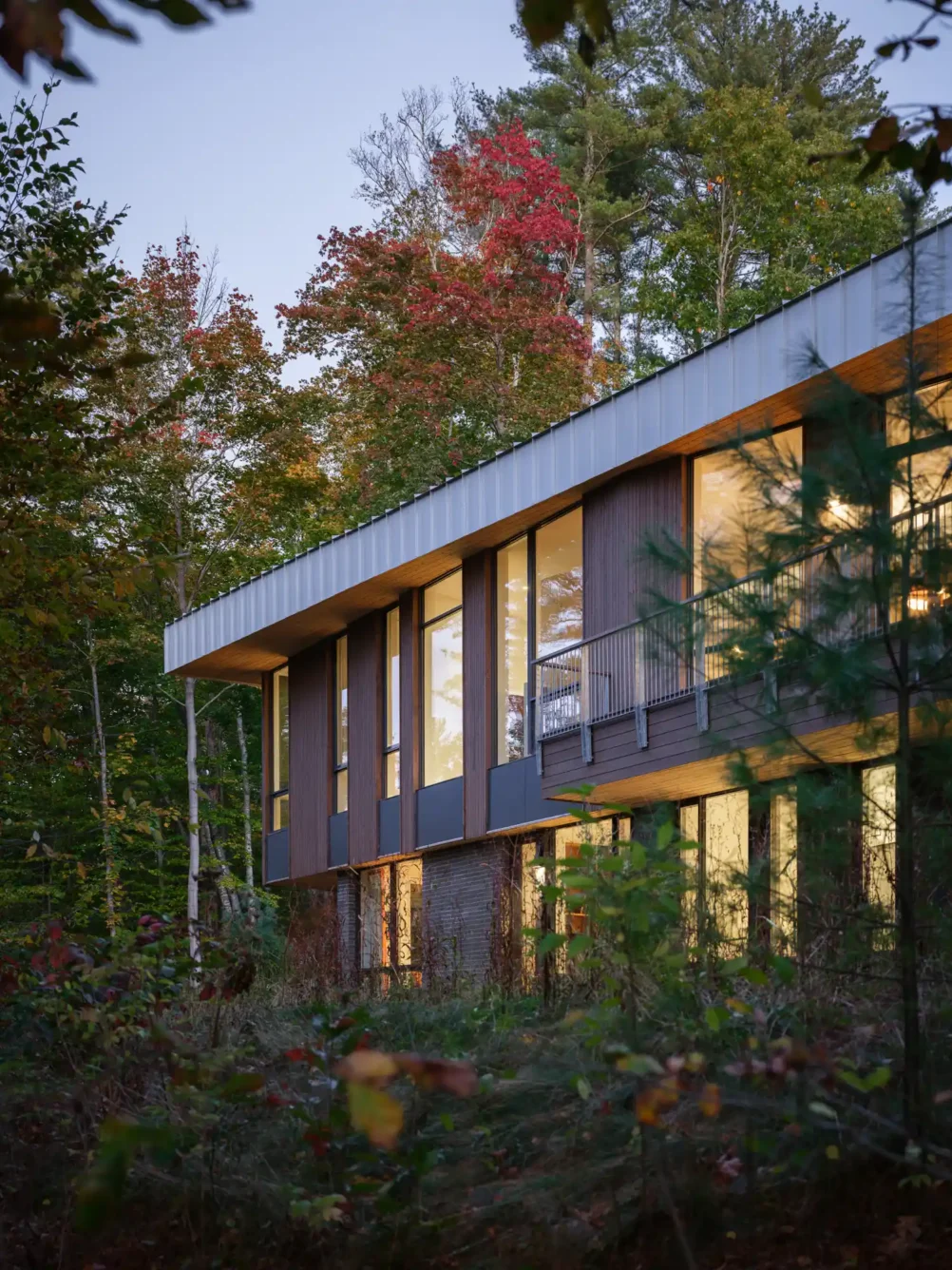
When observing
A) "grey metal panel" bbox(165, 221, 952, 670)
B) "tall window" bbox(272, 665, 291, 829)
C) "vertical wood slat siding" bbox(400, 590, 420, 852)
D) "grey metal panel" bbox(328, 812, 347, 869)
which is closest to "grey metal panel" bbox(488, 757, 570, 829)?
"vertical wood slat siding" bbox(400, 590, 420, 852)

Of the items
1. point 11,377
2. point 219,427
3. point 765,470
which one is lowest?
point 765,470

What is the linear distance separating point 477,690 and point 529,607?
1261 mm

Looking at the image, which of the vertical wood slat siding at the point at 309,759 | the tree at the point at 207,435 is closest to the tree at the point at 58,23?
the vertical wood slat siding at the point at 309,759

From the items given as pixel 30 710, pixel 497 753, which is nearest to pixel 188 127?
pixel 497 753

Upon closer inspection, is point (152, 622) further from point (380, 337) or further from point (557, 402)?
point (557, 402)

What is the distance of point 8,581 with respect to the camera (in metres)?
7.96

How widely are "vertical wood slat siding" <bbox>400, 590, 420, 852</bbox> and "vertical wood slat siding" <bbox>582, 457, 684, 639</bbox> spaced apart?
368cm

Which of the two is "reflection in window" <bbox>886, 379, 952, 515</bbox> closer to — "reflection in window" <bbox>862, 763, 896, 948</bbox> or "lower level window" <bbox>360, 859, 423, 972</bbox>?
"reflection in window" <bbox>862, 763, 896, 948</bbox>

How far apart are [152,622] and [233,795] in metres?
5.14

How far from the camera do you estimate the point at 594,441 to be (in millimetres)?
15195

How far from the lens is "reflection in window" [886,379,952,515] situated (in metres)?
5.31

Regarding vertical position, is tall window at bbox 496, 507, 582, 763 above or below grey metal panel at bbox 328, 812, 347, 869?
above

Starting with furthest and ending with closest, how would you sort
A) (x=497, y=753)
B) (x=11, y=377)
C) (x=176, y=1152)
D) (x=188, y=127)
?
(x=188, y=127)
(x=497, y=753)
(x=11, y=377)
(x=176, y=1152)

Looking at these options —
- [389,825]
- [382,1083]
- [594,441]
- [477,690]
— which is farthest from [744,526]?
[389,825]
